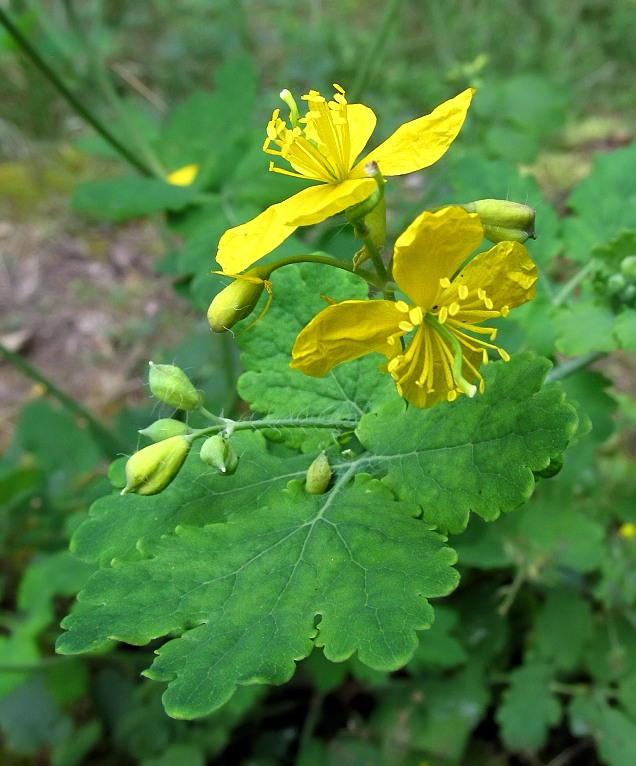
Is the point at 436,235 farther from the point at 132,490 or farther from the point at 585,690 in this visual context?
the point at 585,690

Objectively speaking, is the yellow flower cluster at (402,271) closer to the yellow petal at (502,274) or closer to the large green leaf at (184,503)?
the yellow petal at (502,274)

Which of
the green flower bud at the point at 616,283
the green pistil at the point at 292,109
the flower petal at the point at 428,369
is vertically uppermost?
the green pistil at the point at 292,109

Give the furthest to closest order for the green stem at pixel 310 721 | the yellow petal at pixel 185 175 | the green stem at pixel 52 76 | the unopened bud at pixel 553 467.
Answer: the yellow petal at pixel 185 175 → the green stem at pixel 310 721 → the green stem at pixel 52 76 → the unopened bud at pixel 553 467

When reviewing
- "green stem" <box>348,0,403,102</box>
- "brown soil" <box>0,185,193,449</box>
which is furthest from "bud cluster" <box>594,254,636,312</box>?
"brown soil" <box>0,185,193,449</box>

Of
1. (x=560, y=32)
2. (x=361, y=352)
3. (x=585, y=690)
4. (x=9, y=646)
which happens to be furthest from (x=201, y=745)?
(x=560, y=32)

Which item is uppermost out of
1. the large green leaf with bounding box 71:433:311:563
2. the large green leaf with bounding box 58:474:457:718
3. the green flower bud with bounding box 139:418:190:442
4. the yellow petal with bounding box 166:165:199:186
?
the green flower bud with bounding box 139:418:190:442

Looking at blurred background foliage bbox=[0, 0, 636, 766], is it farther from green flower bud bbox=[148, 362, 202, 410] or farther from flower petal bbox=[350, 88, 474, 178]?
flower petal bbox=[350, 88, 474, 178]

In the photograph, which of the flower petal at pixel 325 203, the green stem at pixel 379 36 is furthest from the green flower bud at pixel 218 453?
the green stem at pixel 379 36

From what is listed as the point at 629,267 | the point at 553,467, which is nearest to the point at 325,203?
the point at 553,467

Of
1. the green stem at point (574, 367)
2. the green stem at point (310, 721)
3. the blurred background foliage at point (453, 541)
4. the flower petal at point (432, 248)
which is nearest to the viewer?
the flower petal at point (432, 248)
